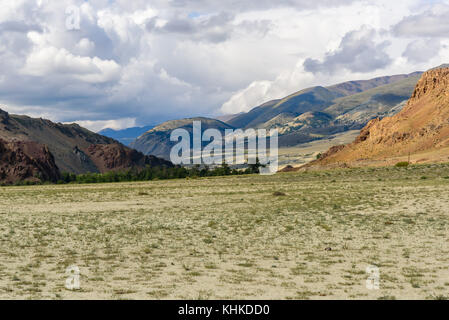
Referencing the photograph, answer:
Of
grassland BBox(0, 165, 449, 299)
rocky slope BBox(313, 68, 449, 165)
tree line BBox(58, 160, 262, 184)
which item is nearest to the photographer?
grassland BBox(0, 165, 449, 299)

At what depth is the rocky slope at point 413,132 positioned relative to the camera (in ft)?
382

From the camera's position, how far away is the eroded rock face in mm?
150625

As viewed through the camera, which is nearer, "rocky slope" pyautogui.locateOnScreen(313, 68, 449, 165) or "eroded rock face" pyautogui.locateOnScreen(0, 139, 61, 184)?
"rocky slope" pyautogui.locateOnScreen(313, 68, 449, 165)

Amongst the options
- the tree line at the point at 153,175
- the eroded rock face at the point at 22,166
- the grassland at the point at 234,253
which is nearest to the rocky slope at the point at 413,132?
the tree line at the point at 153,175

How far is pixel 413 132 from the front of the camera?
124 meters

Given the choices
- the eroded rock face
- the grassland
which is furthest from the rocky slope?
the eroded rock face

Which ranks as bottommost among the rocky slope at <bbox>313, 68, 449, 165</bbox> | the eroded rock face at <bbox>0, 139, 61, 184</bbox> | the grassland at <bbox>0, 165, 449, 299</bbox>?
the grassland at <bbox>0, 165, 449, 299</bbox>

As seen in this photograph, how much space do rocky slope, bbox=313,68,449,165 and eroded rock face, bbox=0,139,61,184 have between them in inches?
3447

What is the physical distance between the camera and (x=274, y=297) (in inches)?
463

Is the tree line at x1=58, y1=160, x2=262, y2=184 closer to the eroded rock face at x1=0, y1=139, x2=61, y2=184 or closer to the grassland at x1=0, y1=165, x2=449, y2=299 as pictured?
the eroded rock face at x1=0, y1=139, x2=61, y2=184

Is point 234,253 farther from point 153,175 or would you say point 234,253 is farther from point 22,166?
point 22,166

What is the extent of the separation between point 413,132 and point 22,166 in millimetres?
114005
